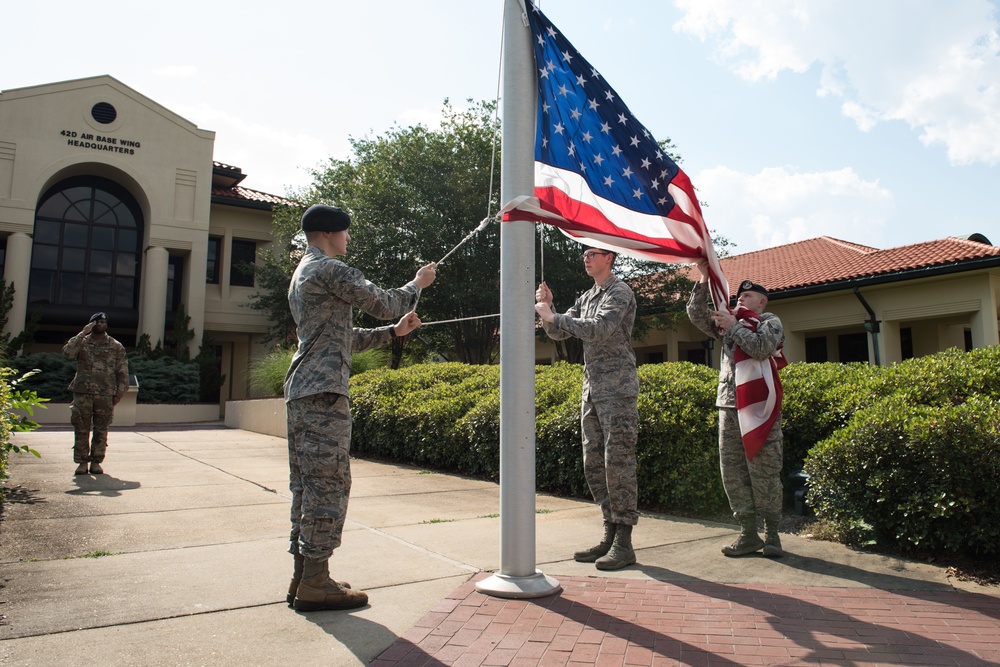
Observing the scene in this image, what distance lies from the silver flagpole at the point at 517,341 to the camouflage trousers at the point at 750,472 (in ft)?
5.27

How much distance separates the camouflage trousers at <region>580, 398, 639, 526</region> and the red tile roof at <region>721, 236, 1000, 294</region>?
14.5 meters

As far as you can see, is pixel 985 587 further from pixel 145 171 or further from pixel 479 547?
pixel 145 171

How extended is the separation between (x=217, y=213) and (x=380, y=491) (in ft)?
71.8

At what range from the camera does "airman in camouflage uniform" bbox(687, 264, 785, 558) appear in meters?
4.70

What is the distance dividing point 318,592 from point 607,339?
2251 mm

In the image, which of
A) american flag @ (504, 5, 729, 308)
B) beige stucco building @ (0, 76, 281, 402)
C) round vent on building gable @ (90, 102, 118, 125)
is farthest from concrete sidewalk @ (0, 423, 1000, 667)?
round vent on building gable @ (90, 102, 118, 125)

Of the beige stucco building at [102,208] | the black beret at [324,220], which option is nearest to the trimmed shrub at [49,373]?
the beige stucco building at [102,208]

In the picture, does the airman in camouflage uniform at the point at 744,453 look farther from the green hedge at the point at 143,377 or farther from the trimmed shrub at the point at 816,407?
the green hedge at the point at 143,377

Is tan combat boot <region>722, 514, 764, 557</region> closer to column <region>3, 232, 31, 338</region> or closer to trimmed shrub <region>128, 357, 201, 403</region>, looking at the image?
trimmed shrub <region>128, 357, 201, 403</region>

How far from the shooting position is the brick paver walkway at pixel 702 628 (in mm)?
2979

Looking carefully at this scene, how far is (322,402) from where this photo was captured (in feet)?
11.8

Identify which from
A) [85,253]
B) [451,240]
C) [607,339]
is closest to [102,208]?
[85,253]

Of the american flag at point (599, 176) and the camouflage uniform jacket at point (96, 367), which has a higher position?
the american flag at point (599, 176)

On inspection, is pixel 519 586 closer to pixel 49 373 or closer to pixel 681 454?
pixel 681 454
